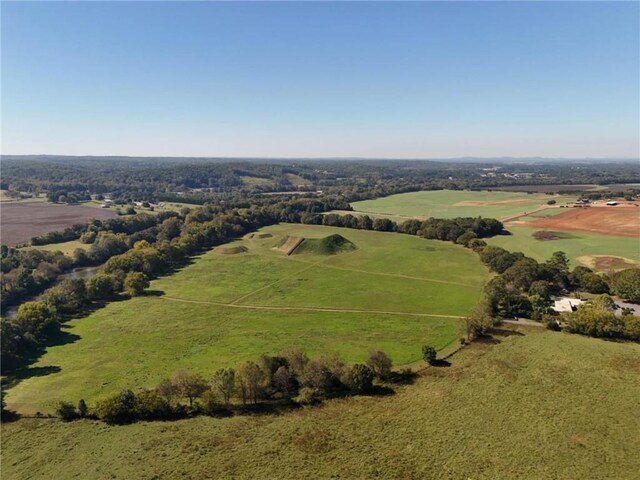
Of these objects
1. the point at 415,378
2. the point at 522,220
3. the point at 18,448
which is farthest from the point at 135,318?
the point at 522,220

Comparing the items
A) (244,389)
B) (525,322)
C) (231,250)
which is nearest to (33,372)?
(244,389)

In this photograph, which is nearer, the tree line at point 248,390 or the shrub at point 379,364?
the tree line at point 248,390

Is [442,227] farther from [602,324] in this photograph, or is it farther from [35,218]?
[35,218]

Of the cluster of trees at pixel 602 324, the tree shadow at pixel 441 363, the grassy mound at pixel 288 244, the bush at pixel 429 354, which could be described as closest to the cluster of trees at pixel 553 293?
the cluster of trees at pixel 602 324

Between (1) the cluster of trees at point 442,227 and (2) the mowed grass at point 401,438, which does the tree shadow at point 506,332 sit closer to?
(2) the mowed grass at point 401,438

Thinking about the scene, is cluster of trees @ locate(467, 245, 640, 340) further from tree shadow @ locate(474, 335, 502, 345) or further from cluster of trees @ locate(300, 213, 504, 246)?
cluster of trees @ locate(300, 213, 504, 246)

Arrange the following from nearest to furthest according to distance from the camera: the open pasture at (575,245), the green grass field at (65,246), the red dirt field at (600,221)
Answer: the open pasture at (575,245) < the green grass field at (65,246) < the red dirt field at (600,221)

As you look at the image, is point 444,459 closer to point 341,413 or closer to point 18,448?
point 341,413
